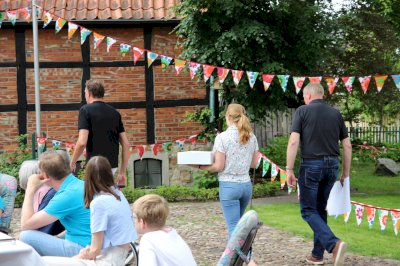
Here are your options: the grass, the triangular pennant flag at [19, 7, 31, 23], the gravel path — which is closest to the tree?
the grass

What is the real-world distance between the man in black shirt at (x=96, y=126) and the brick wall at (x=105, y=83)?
21.5 ft

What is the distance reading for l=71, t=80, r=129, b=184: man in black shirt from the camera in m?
7.24

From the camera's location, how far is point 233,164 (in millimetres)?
6492

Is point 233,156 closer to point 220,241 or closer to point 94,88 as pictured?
point 94,88

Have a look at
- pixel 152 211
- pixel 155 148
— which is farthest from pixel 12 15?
pixel 152 211

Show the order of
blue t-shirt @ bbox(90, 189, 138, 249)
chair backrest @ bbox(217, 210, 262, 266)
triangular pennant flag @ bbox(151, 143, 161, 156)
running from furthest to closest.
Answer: triangular pennant flag @ bbox(151, 143, 161, 156) → blue t-shirt @ bbox(90, 189, 138, 249) → chair backrest @ bbox(217, 210, 262, 266)

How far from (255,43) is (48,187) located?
787 cm

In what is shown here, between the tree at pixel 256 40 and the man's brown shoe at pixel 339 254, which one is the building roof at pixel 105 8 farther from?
the man's brown shoe at pixel 339 254

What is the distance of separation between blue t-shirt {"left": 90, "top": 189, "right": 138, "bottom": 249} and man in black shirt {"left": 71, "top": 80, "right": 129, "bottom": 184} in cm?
219

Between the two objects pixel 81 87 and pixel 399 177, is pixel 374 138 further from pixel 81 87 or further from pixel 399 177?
pixel 81 87

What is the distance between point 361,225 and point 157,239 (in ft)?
20.2

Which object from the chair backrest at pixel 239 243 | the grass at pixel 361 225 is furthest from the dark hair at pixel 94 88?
the chair backrest at pixel 239 243

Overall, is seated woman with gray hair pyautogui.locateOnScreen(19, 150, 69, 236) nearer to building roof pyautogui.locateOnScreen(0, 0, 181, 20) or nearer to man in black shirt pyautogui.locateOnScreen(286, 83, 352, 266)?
man in black shirt pyautogui.locateOnScreen(286, 83, 352, 266)

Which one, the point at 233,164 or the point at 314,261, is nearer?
the point at 233,164
